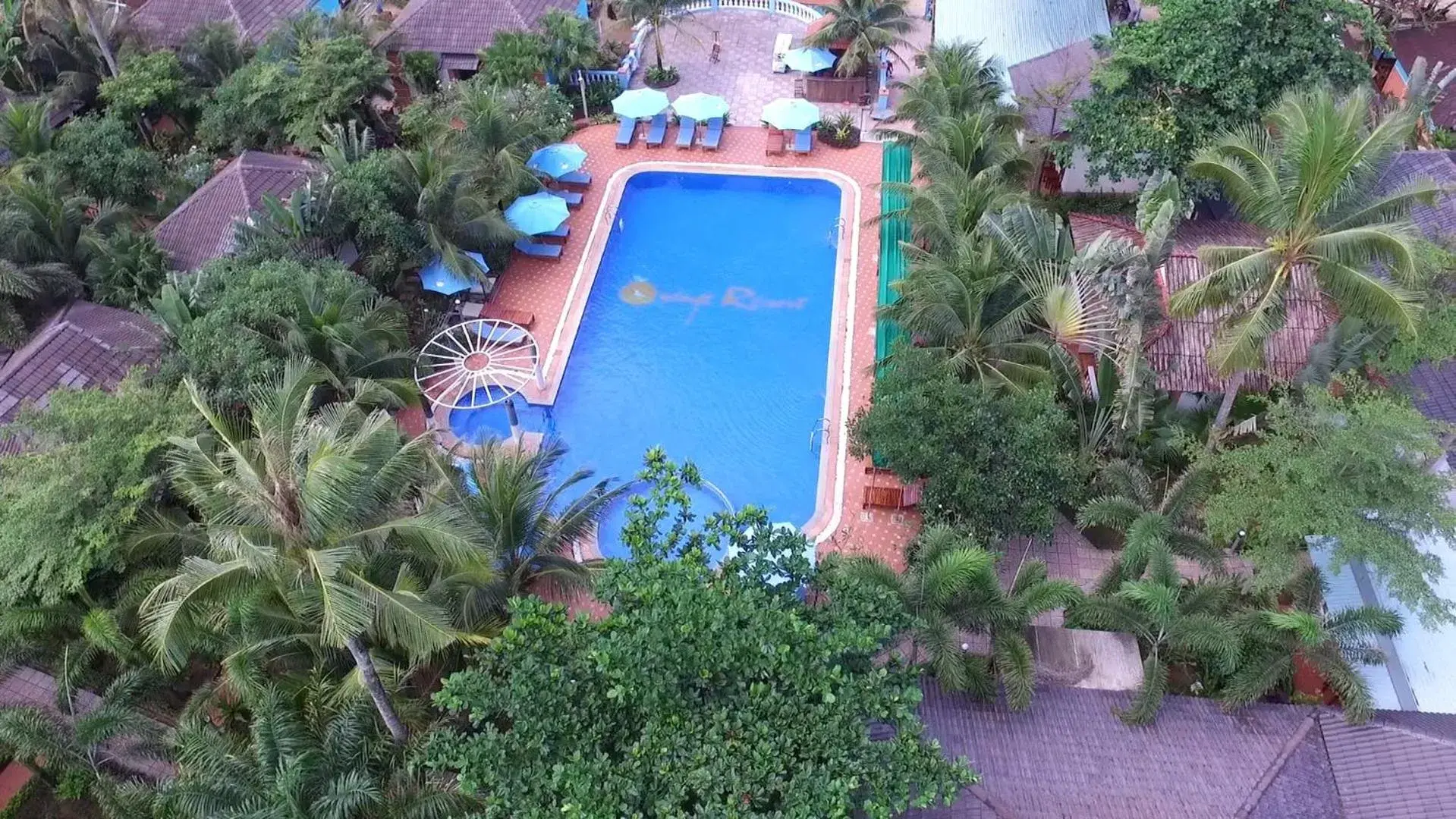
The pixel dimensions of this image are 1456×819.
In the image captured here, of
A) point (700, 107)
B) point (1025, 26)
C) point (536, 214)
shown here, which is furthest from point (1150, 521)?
point (700, 107)

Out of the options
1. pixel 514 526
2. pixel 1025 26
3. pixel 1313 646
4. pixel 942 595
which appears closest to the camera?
pixel 1313 646

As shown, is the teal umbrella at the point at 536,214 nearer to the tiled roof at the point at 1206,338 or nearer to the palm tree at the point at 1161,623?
the tiled roof at the point at 1206,338

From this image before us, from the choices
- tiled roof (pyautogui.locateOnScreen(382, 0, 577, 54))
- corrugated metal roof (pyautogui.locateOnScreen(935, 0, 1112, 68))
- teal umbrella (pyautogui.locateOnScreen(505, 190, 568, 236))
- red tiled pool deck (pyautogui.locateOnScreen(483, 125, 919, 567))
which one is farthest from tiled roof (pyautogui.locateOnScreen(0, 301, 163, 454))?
corrugated metal roof (pyautogui.locateOnScreen(935, 0, 1112, 68))

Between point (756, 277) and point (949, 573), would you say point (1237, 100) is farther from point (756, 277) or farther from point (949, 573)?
point (949, 573)

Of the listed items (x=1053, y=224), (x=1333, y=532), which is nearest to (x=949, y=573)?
(x=1333, y=532)

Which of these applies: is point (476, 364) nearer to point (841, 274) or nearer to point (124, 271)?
point (124, 271)

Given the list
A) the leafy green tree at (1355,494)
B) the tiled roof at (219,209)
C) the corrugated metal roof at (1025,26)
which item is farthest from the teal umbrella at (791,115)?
the leafy green tree at (1355,494)

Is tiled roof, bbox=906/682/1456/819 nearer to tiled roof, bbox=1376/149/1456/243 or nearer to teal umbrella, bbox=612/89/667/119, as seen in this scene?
tiled roof, bbox=1376/149/1456/243
